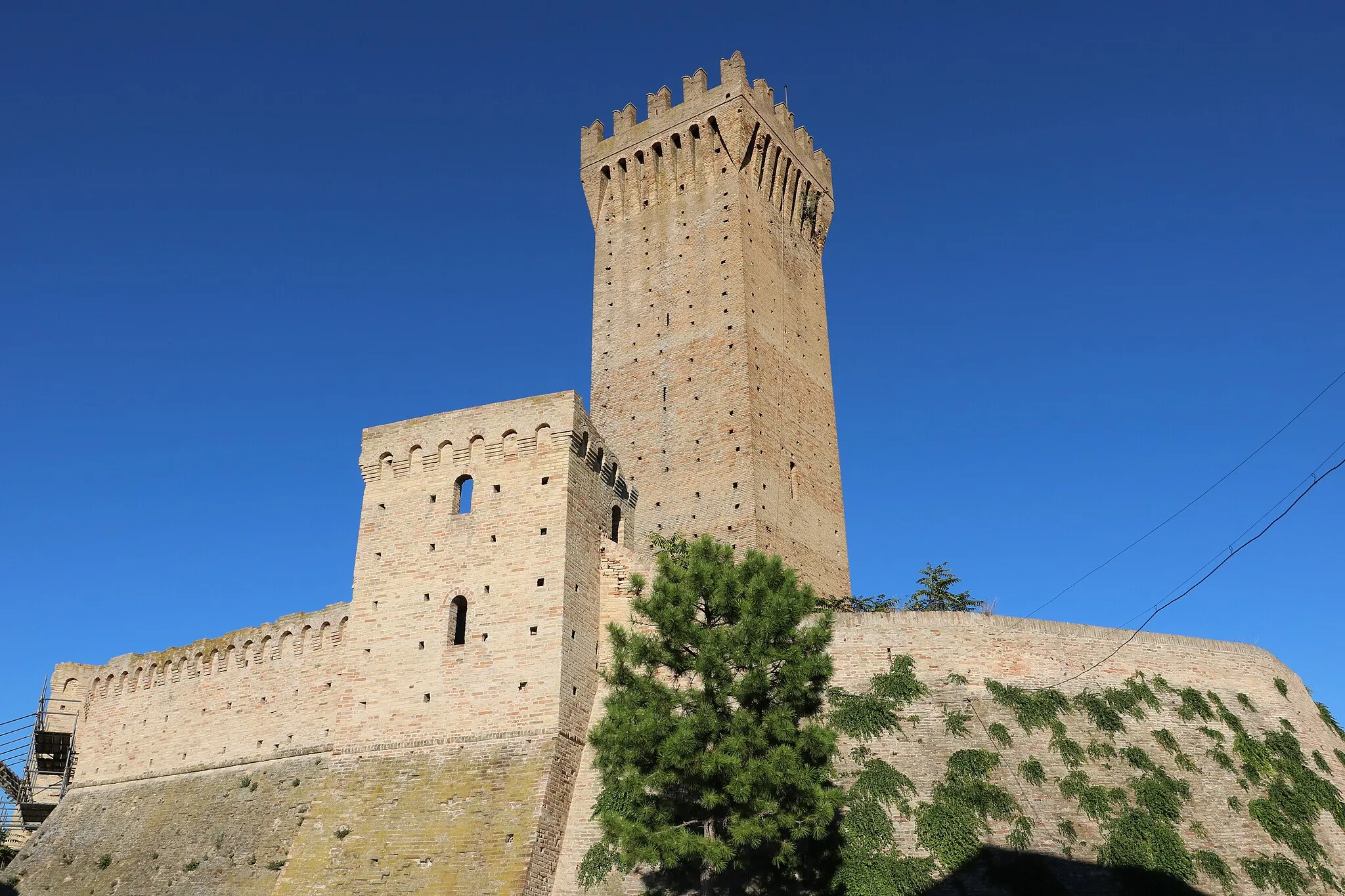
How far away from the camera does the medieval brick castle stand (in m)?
18.9

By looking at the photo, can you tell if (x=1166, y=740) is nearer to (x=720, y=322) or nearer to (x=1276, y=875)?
(x=1276, y=875)

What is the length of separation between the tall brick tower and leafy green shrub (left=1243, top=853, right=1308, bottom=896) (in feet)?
40.6

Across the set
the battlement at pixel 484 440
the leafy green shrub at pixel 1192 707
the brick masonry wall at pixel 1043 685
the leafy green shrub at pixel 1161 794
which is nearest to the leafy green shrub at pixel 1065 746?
the brick masonry wall at pixel 1043 685

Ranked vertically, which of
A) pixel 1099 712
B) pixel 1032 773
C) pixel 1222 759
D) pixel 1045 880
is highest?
pixel 1099 712

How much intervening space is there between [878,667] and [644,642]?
19.9ft

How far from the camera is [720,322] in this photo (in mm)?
29953

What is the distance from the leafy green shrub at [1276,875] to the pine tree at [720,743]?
683cm

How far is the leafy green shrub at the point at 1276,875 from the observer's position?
1764cm

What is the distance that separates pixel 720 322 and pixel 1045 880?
17.1 metres

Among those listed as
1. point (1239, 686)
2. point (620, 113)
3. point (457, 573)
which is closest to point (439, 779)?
point (457, 573)

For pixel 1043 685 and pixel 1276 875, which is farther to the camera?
pixel 1043 685

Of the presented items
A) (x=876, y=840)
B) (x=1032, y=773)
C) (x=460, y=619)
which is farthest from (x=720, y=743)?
(x=460, y=619)

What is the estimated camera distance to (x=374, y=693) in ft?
67.8

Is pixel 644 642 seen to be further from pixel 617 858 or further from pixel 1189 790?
pixel 1189 790
